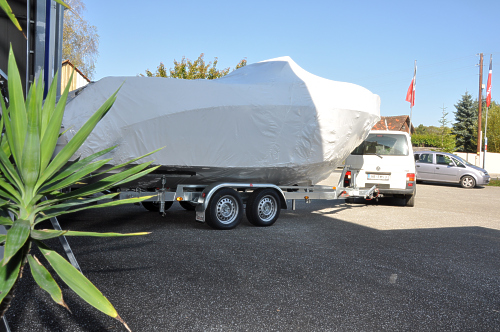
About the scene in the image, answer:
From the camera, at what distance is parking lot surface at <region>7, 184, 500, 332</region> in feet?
12.2

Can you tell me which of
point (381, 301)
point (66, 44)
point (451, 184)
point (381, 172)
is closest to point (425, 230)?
point (381, 172)

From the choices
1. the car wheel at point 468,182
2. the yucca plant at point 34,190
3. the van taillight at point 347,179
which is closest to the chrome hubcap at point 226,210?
the van taillight at point 347,179

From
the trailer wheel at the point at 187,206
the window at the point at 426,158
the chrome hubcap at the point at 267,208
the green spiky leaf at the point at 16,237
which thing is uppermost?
the window at the point at 426,158

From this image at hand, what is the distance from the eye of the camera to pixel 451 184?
74.8ft

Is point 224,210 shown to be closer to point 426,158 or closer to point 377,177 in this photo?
point 377,177

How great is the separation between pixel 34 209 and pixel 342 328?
99.8 inches

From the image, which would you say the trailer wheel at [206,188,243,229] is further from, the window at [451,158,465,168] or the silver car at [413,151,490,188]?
the window at [451,158,465,168]

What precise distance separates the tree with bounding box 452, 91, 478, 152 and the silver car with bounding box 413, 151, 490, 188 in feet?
123

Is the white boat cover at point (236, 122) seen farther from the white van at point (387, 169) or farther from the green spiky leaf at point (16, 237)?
the green spiky leaf at point (16, 237)

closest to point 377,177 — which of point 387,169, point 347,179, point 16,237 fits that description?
point 387,169

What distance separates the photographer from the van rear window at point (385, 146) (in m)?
11.8

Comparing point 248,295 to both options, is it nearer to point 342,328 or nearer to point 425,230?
point 342,328

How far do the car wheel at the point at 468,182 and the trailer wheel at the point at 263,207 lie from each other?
1536cm

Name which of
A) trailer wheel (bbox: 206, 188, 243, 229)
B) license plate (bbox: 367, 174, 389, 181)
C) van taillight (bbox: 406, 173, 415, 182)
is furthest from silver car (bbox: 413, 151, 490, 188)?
trailer wheel (bbox: 206, 188, 243, 229)
